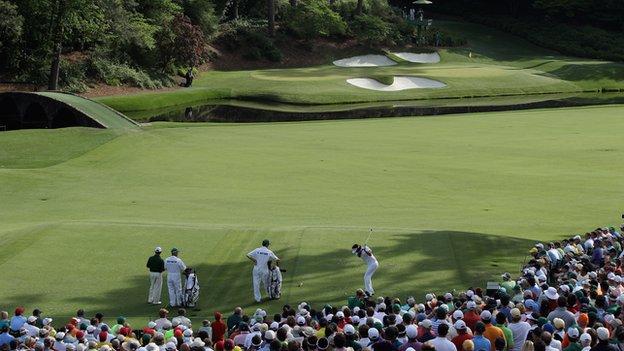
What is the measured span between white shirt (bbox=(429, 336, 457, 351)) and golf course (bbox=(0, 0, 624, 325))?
21.2ft

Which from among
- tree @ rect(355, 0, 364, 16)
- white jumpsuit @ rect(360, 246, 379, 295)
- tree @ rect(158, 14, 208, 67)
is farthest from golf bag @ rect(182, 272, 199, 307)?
tree @ rect(355, 0, 364, 16)

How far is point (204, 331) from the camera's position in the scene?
15.2 m

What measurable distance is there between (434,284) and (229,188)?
12529mm

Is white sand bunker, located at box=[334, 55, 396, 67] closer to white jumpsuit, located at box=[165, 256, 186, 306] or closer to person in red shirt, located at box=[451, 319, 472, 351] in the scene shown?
white jumpsuit, located at box=[165, 256, 186, 306]

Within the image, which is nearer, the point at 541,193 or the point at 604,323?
the point at 604,323

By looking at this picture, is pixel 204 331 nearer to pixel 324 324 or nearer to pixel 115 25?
pixel 324 324

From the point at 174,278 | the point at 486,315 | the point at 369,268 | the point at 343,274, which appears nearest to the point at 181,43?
the point at 343,274

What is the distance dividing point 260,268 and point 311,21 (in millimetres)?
61527

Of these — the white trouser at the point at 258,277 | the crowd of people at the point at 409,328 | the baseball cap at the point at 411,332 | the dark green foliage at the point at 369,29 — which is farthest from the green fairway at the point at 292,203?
the dark green foliage at the point at 369,29

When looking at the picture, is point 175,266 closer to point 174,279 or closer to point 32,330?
point 174,279

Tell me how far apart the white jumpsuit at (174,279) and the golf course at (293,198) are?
518 mm

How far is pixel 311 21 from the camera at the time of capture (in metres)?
79.3

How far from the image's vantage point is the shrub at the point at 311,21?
79375 mm

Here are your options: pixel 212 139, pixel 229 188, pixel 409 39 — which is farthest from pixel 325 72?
pixel 229 188
